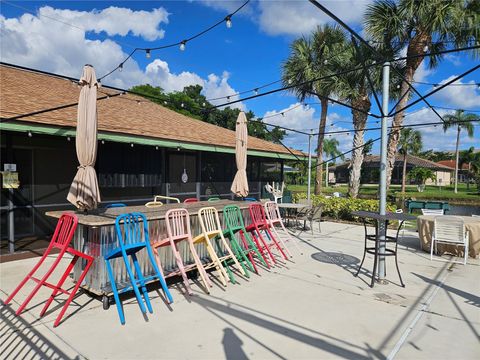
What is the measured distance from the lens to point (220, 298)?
4465 millimetres

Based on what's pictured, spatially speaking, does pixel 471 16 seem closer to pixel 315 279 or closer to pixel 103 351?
pixel 315 279

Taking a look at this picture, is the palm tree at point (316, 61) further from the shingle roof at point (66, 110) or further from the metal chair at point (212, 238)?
the metal chair at point (212, 238)

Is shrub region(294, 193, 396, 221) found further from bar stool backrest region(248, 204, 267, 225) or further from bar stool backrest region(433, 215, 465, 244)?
bar stool backrest region(248, 204, 267, 225)

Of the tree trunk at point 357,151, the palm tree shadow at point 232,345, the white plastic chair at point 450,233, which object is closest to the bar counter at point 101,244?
the palm tree shadow at point 232,345

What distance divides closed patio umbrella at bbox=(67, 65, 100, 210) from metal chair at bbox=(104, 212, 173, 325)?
0.79 meters

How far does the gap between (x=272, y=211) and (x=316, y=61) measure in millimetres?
12677

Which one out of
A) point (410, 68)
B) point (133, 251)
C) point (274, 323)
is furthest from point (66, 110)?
point (410, 68)

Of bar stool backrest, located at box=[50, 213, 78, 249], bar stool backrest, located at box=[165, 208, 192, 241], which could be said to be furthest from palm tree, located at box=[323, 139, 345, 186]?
bar stool backrest, located at box=[50, 213, 78, 249]

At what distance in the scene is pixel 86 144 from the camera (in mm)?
4750

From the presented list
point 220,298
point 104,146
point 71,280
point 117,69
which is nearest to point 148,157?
point 104,146

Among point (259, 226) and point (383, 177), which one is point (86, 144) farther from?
point (383, 177)

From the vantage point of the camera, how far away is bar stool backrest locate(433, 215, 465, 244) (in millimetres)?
6828

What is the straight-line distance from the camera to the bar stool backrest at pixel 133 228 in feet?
13.9

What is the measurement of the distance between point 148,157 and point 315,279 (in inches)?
228
